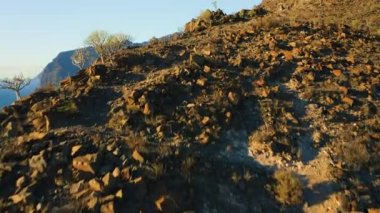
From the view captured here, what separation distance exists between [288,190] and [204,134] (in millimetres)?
3508

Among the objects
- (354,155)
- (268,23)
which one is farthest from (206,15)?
(354,155)

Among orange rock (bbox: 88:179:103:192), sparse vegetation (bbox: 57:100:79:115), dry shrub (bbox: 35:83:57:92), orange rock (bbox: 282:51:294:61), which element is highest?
dry shrub (bbox: 35:83:57:92)

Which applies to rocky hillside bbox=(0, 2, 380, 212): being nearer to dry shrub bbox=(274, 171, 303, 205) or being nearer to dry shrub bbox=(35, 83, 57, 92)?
dry shrub bbox=(274, 171, 303, 205)

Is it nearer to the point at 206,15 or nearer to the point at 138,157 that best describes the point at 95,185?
the point at 138,157

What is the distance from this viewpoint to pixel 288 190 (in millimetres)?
12734

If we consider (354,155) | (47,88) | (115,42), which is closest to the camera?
(354,155)

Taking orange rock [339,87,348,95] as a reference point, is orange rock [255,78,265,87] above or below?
above

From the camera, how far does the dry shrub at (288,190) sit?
12.7 meters

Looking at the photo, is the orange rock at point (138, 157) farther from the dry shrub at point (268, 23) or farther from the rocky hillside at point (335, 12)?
the rocky hillside at point (335, 12)

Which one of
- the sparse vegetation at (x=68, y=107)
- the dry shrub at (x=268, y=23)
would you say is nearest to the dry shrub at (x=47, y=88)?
the sparse vegetation at (x=68, y=107)

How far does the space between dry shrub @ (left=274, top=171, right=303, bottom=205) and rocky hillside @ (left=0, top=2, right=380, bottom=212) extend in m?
0.03

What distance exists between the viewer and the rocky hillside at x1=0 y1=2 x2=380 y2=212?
40.7 feet

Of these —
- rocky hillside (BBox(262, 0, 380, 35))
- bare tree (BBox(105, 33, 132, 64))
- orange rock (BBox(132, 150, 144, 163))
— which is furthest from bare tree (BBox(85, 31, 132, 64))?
orange rock (BBox(132, 150, 144, 163))

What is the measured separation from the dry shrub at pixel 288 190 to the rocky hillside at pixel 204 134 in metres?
0.03
